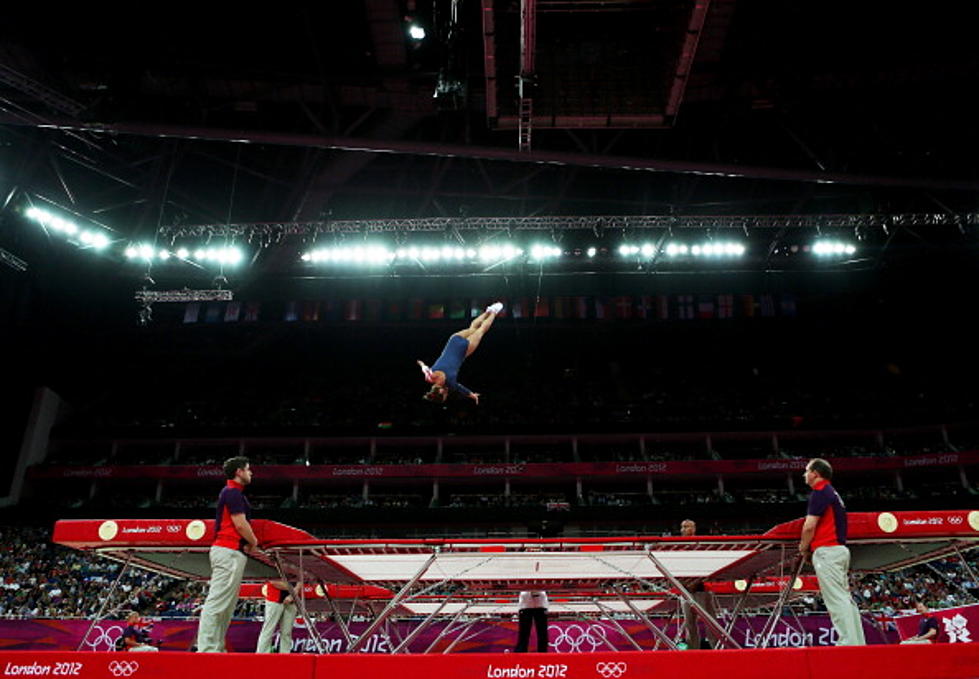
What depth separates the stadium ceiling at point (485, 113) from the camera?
11383 millimetres

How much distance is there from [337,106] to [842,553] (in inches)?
548

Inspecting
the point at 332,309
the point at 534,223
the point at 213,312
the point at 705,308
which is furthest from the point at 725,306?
the point at 213,312

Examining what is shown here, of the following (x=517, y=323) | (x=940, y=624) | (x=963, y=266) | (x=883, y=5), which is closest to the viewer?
(x=940, y=624)

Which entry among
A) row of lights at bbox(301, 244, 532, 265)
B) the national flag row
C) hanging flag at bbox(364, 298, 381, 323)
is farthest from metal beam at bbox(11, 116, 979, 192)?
hanging flag at bbox(364, 298, 381, 323)

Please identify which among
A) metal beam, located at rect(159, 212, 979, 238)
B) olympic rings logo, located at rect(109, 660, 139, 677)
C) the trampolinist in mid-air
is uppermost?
metal beam, located at rect(159, 212, 979, 238)

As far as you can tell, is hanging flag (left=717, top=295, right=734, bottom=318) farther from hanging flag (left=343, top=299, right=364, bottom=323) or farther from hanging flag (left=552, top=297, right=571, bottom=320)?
hanging flag (left=343, top=299, right=364, bottom=323)

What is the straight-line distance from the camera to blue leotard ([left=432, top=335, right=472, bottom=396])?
1077 centimetres

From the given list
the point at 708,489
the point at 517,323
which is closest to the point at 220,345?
the point at 517,323

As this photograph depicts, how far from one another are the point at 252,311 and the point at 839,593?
30.8 meters

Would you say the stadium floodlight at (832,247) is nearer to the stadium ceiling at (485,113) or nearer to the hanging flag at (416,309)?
the stadium ceiling at (485,113)

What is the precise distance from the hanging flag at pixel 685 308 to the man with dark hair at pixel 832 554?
26.7m

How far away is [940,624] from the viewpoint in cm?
1162

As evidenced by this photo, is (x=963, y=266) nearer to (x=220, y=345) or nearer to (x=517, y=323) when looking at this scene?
(x=517, y=323)

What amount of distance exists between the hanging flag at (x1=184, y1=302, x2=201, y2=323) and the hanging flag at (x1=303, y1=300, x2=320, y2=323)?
524 cm
